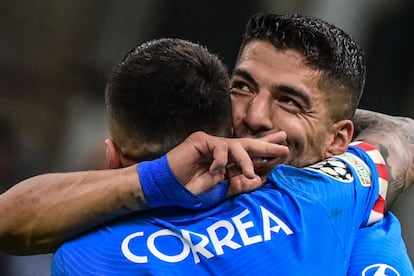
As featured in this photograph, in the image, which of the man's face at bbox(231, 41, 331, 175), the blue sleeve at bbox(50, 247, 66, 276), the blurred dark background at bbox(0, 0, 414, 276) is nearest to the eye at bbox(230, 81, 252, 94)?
the man's face at bbox(231, 41, 331, 175)

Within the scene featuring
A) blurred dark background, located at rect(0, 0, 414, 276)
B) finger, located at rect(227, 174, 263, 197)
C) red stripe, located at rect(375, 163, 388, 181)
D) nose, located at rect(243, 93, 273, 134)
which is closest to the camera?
finger, located at rect(227, 174, 263, 197)

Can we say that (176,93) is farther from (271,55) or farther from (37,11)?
(37,11)

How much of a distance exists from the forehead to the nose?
0.03m

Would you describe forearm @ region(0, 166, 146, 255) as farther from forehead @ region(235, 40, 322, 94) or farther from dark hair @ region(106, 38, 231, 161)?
forehead @ region(235, 40, 322, 94)

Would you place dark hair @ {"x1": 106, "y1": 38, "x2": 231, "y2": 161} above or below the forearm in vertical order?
above

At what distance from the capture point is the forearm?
974 mm

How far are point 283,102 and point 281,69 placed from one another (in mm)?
51

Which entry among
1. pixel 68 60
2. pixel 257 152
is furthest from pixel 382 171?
pixel 68 60

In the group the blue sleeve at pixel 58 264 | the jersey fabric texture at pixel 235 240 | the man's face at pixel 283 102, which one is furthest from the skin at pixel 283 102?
the blue sleeve at pixel 58 264

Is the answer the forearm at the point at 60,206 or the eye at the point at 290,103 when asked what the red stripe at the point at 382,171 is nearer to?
the eye at the point at 290,103

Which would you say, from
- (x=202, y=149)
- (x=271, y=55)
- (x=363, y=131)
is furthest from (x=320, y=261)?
(x=363, y=131)

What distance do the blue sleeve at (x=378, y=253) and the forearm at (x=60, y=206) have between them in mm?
326

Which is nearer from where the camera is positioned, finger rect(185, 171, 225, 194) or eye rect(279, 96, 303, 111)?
finger rect(185, 171, 225, 194)

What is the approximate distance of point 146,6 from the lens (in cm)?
223
